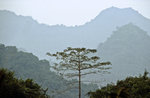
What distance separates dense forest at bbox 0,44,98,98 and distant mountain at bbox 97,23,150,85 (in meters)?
63.5

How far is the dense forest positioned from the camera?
188ft

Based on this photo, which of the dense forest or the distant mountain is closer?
the dense forest

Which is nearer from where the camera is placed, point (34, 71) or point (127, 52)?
point (34, 71)

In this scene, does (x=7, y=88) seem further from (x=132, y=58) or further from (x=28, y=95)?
(x=132, y=58)

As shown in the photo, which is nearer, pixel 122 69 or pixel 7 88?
pixel 7 88

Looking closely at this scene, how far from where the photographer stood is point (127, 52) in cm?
14725

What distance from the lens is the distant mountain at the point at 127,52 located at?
425 ft

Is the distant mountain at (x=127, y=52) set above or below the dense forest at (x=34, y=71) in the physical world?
above

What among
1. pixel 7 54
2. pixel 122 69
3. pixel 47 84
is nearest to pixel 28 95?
pixel 47 84

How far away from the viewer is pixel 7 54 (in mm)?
65062

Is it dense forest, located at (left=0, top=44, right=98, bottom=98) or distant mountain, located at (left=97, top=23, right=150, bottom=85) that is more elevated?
distant mountain, located at (left=97, top=23, right=150, bottom=85)

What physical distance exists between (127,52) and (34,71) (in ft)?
336

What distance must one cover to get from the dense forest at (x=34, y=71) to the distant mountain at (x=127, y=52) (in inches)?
2502

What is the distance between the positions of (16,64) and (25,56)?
442 cm
